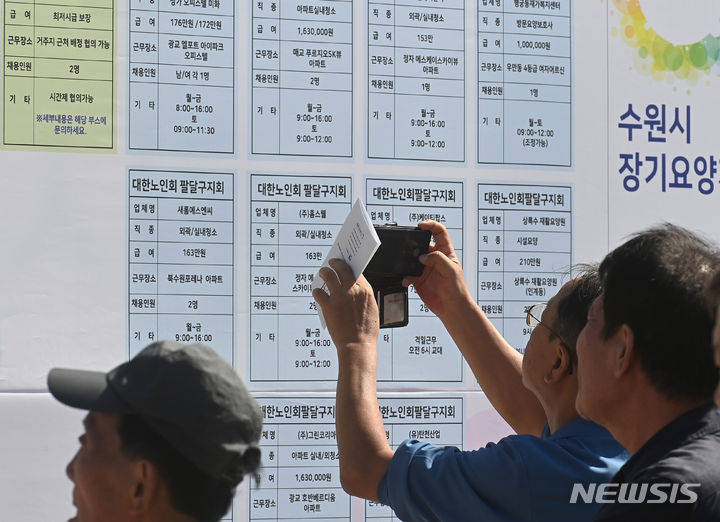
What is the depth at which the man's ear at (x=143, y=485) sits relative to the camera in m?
0.99

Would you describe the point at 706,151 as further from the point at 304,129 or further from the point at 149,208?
the point at 149,208

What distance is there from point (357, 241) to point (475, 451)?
36 centimetres

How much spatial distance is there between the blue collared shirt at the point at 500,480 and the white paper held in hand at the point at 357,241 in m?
0.30

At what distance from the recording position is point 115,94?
4.97 ft


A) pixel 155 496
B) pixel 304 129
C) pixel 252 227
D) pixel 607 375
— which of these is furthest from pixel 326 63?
pixel 155 496

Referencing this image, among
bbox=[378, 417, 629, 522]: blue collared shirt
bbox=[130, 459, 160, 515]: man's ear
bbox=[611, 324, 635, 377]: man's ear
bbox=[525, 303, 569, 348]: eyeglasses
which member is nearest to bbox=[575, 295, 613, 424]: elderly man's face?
bbox=[611, 324, 635, 377]: man's ear

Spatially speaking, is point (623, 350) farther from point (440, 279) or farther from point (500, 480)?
point (440, 279)

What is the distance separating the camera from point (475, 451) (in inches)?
54.0

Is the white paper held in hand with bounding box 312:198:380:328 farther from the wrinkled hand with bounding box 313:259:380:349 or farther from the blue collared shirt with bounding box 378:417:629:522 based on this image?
the blue collared shirt with bounding box 378:417:629:522

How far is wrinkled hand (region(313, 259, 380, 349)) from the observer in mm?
1447

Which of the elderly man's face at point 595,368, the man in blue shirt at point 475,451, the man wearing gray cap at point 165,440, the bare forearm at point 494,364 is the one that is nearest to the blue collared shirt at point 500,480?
the man in blue shirt at point 475,451

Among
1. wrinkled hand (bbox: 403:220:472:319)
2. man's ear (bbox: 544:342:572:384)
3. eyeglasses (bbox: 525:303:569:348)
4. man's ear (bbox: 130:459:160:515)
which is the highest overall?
wrinkled hand (bbox: 403:220:472:319)

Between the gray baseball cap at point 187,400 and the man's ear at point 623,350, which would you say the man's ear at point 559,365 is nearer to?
the man's ear at point 623,350

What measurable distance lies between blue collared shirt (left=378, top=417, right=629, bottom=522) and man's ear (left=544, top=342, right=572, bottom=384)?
3.9 inches
